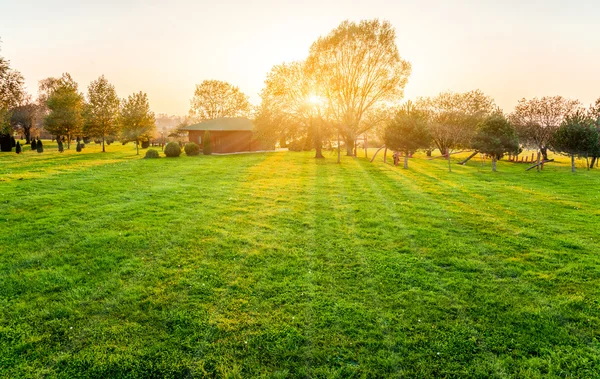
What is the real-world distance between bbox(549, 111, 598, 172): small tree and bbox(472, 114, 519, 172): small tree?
3847mm

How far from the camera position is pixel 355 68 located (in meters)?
38.8

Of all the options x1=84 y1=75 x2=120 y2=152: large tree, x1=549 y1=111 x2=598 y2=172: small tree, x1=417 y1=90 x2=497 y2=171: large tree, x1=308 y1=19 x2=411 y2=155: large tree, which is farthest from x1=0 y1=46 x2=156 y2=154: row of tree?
x1=549 y1=111 x2=598 y2=172: small tree

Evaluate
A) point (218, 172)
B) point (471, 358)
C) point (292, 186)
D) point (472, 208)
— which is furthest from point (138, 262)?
point (218, 172)

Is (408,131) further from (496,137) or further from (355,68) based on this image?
(355,68)

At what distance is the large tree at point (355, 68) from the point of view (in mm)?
37469

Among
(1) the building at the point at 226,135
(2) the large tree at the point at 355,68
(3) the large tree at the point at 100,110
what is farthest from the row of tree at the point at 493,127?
(3) the large tree at the point at 100,110

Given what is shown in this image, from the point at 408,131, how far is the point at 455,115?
18379 mm

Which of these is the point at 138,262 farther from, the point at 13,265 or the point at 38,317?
the point at 13,265

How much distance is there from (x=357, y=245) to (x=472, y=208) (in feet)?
24.6

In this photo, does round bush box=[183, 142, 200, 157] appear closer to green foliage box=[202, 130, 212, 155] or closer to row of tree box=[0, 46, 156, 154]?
green foliage box=[202, 130, 212, 155]

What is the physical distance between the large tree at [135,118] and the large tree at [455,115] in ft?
132

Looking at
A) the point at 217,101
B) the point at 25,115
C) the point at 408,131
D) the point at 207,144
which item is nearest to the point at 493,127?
the point at 408,131

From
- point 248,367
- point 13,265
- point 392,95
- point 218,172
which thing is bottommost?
point 248,367

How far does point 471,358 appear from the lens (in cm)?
474
